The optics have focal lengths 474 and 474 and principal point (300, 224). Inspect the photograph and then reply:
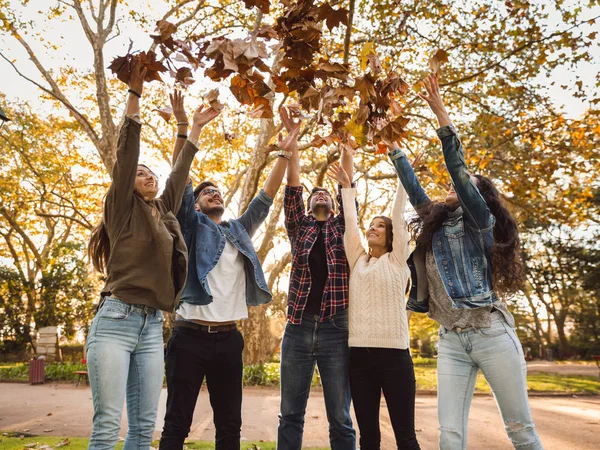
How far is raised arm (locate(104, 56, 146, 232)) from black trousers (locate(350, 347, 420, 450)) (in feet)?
5.82

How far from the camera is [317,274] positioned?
11.7 ft

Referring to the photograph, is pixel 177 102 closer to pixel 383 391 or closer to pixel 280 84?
pixel 280 84

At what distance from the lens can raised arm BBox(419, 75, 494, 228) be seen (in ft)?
9.43

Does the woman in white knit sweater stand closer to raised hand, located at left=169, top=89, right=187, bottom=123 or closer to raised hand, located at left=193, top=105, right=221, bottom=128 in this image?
raised hand, located at left=193, top=105, right=221, bottom=128

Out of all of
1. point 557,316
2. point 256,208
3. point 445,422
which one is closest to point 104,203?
point 256,208

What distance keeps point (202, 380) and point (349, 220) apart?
1549 mm

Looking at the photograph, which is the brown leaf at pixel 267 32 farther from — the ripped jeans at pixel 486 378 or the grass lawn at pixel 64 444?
the grass lawn at pixel 64 444

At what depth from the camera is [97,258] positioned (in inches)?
118

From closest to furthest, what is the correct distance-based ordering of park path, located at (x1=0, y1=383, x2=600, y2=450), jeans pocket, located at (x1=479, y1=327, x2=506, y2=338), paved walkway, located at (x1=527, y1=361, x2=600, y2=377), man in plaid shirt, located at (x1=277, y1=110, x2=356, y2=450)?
1. jeans pocket, located at (x1=479, y1=327, x2=506, y2=338)
2. man in plaid shirt, located at (x1=277, y1=110, x2=356, y2=450)
3. park path, located at (x1=0, y1=383, x2=600, y2=450)
4. paved walkway, located at (x1=527, y1=361, x2=600, y2=377)

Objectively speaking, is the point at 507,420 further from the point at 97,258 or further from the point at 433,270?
the point at 97,258

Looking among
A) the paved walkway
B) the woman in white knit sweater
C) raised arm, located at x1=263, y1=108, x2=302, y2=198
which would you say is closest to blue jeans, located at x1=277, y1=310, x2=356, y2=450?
the woman in white knit sweater

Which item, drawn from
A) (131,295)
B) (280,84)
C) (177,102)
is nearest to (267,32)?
(280,84)

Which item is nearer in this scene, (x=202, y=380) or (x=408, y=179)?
(x=202, y=380)

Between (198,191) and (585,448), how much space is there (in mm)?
5259
